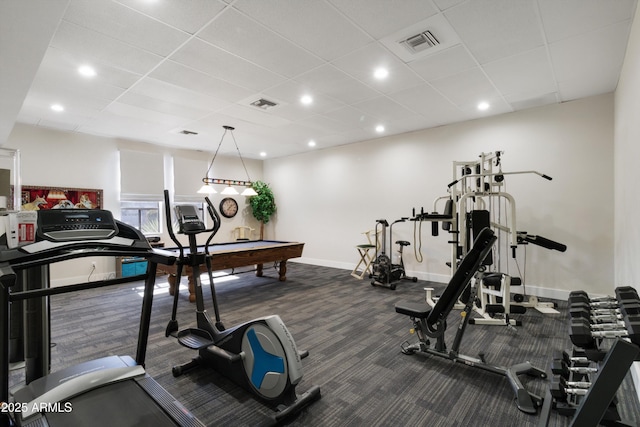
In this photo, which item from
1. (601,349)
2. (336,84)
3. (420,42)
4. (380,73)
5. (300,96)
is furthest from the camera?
(300,96)

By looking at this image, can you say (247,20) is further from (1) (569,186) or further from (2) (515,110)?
(1) (569,186)

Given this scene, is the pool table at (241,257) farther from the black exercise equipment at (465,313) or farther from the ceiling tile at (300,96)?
the black exercise equipment at (465,313)

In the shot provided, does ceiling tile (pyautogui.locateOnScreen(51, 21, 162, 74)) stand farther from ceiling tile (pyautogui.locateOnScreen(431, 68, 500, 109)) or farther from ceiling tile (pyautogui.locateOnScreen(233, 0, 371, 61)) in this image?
ceiling tile (pyautogui.locateOnScreen(431, 68, 500, 109))

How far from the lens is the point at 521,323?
3.56 metres

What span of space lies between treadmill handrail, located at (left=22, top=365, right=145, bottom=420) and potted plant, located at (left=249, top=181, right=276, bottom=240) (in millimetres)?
6532

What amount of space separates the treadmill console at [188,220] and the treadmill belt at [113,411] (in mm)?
1274

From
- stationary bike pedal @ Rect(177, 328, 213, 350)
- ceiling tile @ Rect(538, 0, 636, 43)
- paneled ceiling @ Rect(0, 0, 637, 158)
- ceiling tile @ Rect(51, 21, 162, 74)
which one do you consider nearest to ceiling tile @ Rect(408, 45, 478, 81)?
paneled ceiling @ Rect(0, 0, 637, 158)

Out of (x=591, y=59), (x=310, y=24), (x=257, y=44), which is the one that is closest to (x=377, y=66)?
(x=310, y=24)

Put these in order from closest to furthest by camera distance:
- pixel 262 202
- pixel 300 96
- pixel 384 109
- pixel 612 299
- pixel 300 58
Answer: pixel 612 299, pixel 300 58, pixel 300 96, pixel 384 109, pixel 262 202

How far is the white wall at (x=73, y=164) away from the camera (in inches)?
209

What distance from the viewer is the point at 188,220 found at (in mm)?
2777

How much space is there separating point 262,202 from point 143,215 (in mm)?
2885

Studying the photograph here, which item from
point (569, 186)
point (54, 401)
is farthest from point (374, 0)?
point (569, 186)

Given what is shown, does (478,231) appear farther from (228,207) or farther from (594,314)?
(228,207)
